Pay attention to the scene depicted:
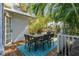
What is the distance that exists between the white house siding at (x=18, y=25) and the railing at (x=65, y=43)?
1.44ft

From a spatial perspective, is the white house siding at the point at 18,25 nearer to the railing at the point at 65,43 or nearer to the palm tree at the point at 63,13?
the palm tree at the point at 63,13

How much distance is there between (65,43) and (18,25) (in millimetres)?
619

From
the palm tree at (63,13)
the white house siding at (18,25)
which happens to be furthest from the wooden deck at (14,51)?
the palm tree at (63,13)

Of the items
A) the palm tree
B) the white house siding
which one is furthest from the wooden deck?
the palm tree

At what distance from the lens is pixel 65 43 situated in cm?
284

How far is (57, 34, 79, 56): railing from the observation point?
2796 millimetres

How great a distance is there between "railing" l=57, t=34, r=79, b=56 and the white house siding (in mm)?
440

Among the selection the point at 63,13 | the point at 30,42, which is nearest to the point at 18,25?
the point at 30,42

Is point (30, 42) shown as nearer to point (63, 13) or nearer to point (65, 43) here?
point (65, 43)

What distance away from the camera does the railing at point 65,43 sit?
2796 mm

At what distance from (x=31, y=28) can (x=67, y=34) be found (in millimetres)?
448

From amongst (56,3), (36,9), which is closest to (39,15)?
(36,9)

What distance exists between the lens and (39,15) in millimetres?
2842

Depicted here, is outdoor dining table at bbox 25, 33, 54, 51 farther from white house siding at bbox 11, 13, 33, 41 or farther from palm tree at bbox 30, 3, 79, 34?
palm tree at bbox 30, 3, 79, 34
